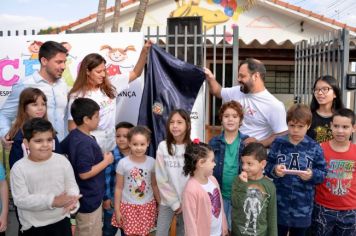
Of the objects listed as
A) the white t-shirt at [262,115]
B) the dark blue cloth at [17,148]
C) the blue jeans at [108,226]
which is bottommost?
the blue jeans at [108,226]

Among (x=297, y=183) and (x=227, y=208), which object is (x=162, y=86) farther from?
(x=297, y=183)

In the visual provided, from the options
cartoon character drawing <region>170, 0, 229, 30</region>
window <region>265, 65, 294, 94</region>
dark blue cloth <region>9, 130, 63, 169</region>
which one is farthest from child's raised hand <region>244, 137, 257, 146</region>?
cartoon character drawing <region>170, 0, 229, 30</region>

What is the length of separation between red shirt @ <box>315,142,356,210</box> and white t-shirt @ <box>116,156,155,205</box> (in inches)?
56.9

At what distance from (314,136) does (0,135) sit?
278 cm

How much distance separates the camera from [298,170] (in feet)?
10.1

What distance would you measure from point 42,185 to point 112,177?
943mm

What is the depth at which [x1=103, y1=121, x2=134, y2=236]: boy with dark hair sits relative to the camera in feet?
11.7

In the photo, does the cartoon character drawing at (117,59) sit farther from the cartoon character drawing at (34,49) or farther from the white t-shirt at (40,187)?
the white t-shirt at (40,187)

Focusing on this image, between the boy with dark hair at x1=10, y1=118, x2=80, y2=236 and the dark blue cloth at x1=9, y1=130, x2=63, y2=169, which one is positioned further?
the dark blue cloth at x1=9, y1=130, x2=63, y2=169

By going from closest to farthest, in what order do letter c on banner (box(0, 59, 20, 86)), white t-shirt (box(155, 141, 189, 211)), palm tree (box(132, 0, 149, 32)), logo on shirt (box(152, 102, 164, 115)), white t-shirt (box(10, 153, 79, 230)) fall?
white t-shirt (box(10, 153, 79, 230)), white t-shirt (box(155, 141, 189, 211)), logo on shirt (box(152, 102, 164, 115)), letter c on banner (box(0, 59, 20, 86)), palm tree (box(132, 0, 149, 32))

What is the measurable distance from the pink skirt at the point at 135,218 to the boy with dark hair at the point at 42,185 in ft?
1.66

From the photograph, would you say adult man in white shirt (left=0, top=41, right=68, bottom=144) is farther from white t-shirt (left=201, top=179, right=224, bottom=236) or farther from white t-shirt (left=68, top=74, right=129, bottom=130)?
white t-shirt (left=201, top=179, right=224, bottom=236)

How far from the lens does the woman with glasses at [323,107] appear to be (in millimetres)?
3505

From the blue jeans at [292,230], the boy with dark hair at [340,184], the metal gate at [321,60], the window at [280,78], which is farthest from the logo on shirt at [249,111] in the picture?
the window at [280,78]
